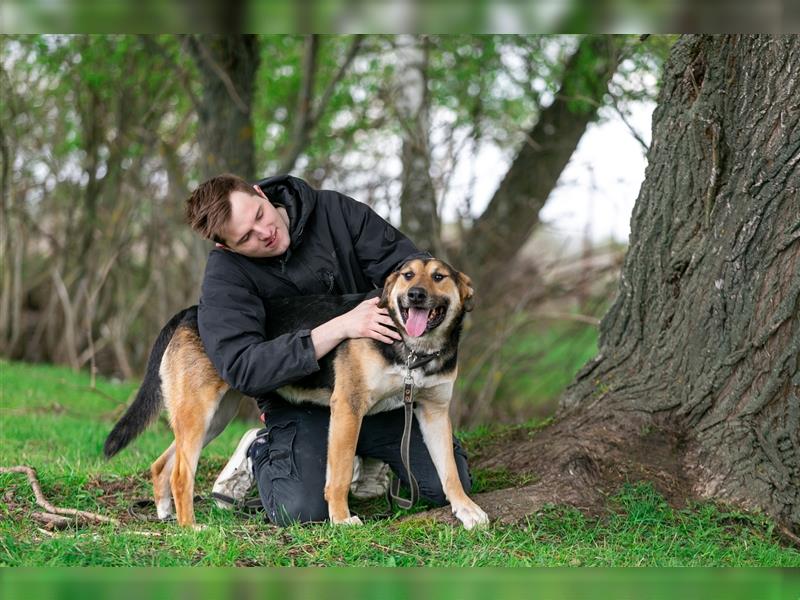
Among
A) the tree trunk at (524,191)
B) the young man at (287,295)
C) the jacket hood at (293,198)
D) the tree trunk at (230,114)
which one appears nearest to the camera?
the young man at (287,295)

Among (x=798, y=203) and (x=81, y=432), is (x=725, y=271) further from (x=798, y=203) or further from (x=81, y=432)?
(x=81, y=432)

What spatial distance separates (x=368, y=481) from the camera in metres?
5.01

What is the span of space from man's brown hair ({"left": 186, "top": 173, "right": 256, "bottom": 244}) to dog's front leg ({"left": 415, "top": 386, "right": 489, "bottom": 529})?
4.65 feet

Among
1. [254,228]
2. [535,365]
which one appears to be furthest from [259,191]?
[535,365]

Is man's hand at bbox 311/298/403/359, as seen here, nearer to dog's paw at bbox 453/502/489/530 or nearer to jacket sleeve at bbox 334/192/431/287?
jacket sleeve at bbox 334/192/431/287

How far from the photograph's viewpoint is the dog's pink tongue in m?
4.19

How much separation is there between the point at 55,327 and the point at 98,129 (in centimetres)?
296

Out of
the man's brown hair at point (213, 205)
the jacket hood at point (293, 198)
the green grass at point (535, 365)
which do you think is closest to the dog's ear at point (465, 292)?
the jacket hood at point (293, 198)

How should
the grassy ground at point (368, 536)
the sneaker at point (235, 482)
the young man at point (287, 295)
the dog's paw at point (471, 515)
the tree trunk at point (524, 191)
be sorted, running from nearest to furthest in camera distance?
1. the grassy ground at point (368, 536)
2. the dog's paw at point (471, 515)
3. the young man at point (287, 295)
4. the sneaker at point (235, 482)
5. the tree trunk at point (524, 191)

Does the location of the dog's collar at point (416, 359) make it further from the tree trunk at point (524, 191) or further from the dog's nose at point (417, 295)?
the tree trunk at point (524, 191)

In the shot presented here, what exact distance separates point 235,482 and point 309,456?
524mm

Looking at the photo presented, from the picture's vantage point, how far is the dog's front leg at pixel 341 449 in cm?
429

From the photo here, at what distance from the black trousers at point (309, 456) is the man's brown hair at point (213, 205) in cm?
115

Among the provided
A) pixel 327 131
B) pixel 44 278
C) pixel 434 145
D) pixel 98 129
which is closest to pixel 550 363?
pixel 434 145
